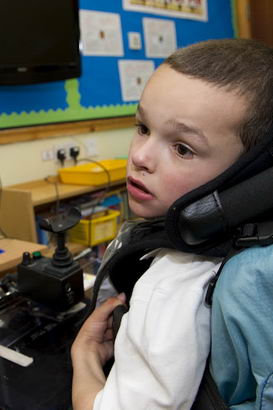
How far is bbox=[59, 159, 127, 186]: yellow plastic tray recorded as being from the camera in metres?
2.00

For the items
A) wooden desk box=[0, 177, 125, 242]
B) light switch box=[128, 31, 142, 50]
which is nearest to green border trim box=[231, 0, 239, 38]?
light switch box=[128, 31, 142, 50]

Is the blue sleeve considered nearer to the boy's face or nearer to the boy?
the boy

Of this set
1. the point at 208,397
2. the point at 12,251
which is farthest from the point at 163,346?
the point at 12,251

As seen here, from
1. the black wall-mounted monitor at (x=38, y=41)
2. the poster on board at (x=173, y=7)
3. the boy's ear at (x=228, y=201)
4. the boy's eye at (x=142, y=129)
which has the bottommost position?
the boy's ear at (x=228, y=201)

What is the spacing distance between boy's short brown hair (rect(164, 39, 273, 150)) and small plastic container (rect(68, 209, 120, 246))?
4.43 feet

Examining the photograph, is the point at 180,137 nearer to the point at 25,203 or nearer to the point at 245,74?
the point at 245,74

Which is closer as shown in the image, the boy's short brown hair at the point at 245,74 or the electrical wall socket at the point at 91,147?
the boy's short brown hair at the point at 245,74

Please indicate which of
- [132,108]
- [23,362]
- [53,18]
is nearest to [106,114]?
[132,108]

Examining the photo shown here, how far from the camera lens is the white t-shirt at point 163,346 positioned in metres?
0.53

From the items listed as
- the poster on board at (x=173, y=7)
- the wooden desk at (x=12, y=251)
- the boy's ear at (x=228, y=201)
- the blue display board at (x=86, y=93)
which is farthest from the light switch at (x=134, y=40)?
the boy's ear at (x=228, y=201)

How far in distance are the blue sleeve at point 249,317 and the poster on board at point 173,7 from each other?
94.9 inches

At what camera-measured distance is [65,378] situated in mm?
728

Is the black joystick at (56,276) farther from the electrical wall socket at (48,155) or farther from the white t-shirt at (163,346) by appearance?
the electrical wall socket at (48,155)

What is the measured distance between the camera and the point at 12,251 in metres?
1.35
